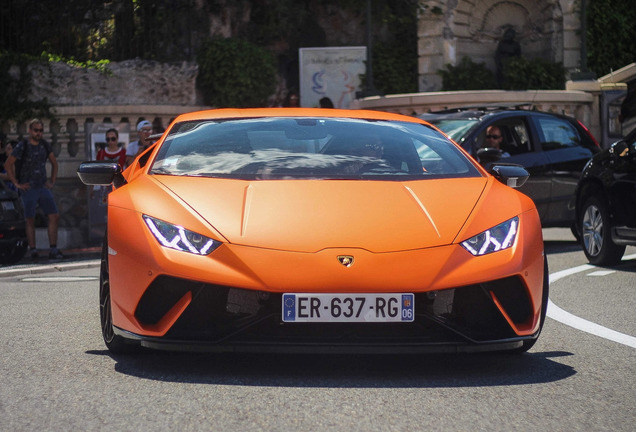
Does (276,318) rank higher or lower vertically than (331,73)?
lower

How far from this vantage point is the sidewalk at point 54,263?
13.7m

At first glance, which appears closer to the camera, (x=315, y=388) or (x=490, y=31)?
(x=315, y=388)

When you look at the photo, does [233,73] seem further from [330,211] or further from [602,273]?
[330,211]

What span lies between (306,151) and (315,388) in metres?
1.80

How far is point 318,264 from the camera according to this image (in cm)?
578

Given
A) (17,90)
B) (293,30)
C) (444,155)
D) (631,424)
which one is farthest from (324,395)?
(293,30)

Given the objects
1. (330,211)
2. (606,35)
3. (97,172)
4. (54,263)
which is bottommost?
(54,263)

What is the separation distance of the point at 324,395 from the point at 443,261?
86 cm

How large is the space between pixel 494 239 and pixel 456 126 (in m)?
8.69

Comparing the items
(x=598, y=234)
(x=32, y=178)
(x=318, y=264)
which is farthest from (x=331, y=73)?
(x=318, y=264)

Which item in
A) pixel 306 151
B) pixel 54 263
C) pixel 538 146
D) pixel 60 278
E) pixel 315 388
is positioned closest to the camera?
pixel 315 388

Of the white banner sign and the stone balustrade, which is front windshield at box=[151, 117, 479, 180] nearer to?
the stone balustrade

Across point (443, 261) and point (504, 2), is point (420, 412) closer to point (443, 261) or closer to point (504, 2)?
point (443, 261)

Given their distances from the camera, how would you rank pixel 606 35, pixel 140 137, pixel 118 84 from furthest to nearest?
1. pixel 606 35
2. pixel 118 84
3. pixel 140 137
